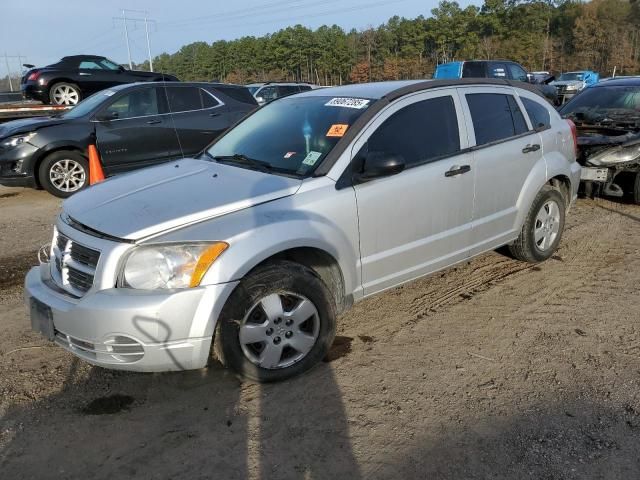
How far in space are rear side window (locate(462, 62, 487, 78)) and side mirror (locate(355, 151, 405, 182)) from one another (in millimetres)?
16873

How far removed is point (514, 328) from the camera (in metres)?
4.04

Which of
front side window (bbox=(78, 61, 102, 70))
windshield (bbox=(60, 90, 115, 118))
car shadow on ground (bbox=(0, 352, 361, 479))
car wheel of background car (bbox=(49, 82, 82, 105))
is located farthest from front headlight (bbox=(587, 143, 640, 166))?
car wheel of background car (bbox=(49, 82, 82, 105))

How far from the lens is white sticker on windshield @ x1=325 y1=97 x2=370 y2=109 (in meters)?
3.90

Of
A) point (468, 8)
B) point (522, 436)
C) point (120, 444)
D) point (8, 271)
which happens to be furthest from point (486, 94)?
point (468, 8)

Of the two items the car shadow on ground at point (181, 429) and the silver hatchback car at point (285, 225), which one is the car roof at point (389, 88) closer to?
the silver hatchback car at point (285, 225)

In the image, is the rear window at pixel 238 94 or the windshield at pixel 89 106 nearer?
the windshield at pixel 89 106

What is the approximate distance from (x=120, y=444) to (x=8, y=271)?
337 centimetres

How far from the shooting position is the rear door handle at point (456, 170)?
13.4 feet

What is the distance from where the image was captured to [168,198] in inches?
131

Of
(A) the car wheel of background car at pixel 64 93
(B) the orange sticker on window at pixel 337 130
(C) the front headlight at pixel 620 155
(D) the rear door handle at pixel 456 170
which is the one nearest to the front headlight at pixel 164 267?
(B) the orange sticker on window at pixel 337 130

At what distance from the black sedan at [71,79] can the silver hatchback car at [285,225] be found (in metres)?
11.0

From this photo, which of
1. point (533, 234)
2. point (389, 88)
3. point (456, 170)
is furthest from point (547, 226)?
point (389, 88)

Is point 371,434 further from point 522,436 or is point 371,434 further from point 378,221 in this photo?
point 378,221

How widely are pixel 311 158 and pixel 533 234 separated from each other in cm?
252
